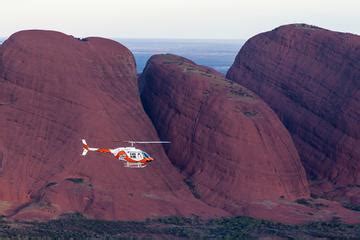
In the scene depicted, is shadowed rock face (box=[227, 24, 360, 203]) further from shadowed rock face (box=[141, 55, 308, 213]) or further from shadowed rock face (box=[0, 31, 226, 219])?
shadowed rock face (box=[0, 31, 226, 219])

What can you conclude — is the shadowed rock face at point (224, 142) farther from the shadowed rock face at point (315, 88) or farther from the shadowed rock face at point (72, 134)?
the shadowed rock face at point (315, 88)

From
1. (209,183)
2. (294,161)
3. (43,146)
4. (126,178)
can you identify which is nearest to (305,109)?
(294,161)

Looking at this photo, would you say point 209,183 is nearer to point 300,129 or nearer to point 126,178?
point 126,178

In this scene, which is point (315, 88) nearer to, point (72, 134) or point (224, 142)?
point (224, 142)

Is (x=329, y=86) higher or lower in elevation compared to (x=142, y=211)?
higher

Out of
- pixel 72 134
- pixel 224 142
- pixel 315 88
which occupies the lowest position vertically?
pixel 224 142

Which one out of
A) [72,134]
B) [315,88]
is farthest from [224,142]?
[315,88]

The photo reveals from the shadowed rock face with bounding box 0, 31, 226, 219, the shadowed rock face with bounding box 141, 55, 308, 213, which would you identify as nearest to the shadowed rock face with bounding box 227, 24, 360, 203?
the shadowed rock face with bounding box 141, 55, 308, 213
